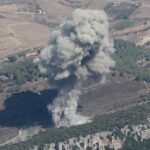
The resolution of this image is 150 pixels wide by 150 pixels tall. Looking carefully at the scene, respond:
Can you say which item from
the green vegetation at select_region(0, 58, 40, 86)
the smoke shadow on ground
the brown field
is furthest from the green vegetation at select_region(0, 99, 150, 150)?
the green vegetation at select_region(0, 58, 40, 86)

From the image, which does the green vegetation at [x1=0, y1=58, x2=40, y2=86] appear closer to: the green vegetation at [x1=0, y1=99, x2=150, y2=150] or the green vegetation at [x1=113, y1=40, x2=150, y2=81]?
the green vegetation at [x1=113, y1=40, x2=150, y2=81]

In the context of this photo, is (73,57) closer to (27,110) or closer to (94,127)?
(94,127)

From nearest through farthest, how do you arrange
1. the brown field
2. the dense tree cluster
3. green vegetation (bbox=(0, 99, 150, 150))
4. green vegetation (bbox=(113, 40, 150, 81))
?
green vegetation (bbox=(0, 99, 150, 150)) → the brown field → the dense tree cluster → green vegetation (bbox=(113, 40, 150, 81))

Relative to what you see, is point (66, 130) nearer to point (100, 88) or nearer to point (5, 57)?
point (100, 88)

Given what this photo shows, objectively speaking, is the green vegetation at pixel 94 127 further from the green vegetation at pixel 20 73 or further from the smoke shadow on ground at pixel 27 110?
the green vegetation at pixel 20 73

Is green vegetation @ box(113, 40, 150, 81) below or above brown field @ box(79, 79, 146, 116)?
below

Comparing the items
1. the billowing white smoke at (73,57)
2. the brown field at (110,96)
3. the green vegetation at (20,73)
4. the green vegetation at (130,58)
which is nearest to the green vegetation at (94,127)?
the billowing white smoke at (73,57)
